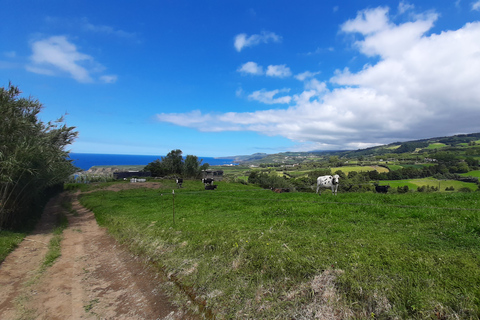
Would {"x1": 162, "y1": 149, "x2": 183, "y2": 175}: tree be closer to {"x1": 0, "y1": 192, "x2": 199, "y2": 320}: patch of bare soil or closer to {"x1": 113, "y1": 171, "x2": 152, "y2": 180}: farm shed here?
{"x1": 113, "y1": 171, "x2": 152, "y2": 180}: farm shed

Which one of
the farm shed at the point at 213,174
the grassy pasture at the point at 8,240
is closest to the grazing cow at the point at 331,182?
the grassy pasture at the point at 8,240

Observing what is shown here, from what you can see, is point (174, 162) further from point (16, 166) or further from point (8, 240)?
point (8, 240)

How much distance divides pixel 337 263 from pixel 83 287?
8.46 meters

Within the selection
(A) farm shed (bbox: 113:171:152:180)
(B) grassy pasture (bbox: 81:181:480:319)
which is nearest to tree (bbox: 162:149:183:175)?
(A) farm shed (bbox: 113:171:152:180)

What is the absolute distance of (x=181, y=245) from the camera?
8742 millimetres

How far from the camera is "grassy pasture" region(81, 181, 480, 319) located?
412cm

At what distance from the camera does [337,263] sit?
5.34m

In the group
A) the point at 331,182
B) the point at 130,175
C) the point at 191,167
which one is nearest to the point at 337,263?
the point at 331,182

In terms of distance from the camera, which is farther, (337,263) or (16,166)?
(16,166)

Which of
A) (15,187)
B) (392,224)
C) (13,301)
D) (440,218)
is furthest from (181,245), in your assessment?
(15,187)

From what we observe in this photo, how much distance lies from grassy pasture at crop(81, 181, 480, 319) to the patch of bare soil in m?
0.86

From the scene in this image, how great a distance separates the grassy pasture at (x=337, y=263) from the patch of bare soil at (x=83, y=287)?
0.86 meters

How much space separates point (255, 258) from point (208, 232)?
3154 mm

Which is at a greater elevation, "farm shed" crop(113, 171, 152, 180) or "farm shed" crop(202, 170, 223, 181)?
"farm shed" crop(113, 171, 152, 180)
